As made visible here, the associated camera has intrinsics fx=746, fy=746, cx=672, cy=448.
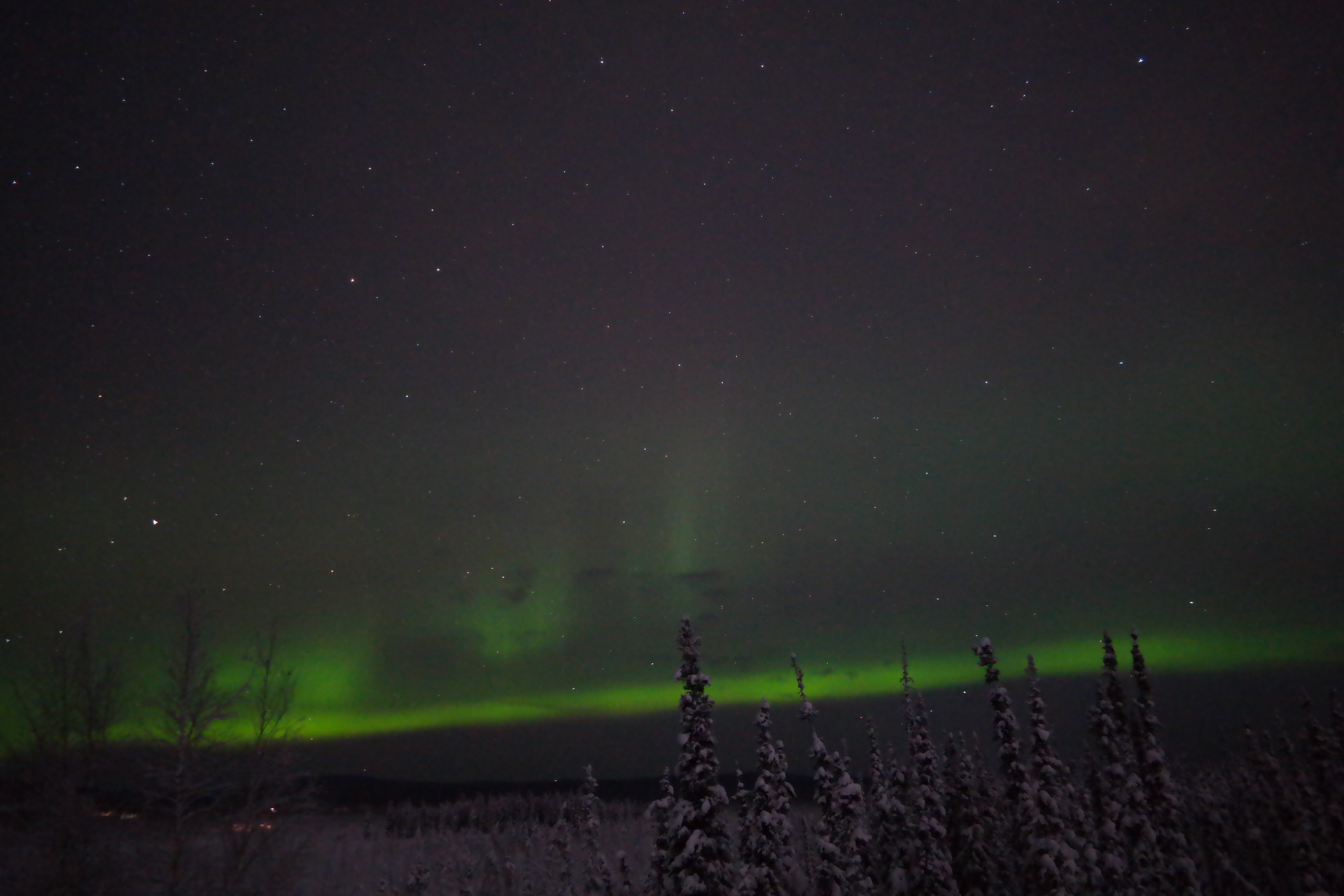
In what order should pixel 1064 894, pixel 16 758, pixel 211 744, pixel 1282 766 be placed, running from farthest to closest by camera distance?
pixel 1282 766
pixel 1064 894
pixel 211 744
pixel 16 758

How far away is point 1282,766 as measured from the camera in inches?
2276

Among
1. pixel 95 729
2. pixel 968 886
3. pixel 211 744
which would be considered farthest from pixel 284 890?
pixel 968 886

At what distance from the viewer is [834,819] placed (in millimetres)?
34312

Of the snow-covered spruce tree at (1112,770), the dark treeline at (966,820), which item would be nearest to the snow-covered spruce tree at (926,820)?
the dark treeline at (966,820)

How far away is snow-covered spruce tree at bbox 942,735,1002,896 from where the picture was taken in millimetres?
37000

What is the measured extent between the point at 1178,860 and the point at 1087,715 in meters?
7.36

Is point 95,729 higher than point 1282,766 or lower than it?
higher

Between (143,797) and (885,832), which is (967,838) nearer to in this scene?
(885,832)

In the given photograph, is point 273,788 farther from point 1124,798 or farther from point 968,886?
point 1124,798

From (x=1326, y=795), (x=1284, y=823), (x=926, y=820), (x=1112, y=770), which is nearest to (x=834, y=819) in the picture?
(x=926, y=820)

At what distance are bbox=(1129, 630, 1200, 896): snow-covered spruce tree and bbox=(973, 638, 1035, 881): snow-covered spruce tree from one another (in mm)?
7804

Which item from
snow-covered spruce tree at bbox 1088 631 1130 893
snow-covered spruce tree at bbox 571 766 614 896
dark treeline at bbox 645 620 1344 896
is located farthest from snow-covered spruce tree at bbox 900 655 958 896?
snow-covered spruce tree at bbox 571 766 614 896

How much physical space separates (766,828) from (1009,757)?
36.3ft

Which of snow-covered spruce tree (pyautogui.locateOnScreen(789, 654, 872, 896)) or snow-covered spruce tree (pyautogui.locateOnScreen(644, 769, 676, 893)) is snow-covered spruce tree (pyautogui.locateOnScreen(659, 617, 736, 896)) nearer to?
snow-covered spruce tree (pyautogui.locateOnScreen(644, 769, 676, 893))
